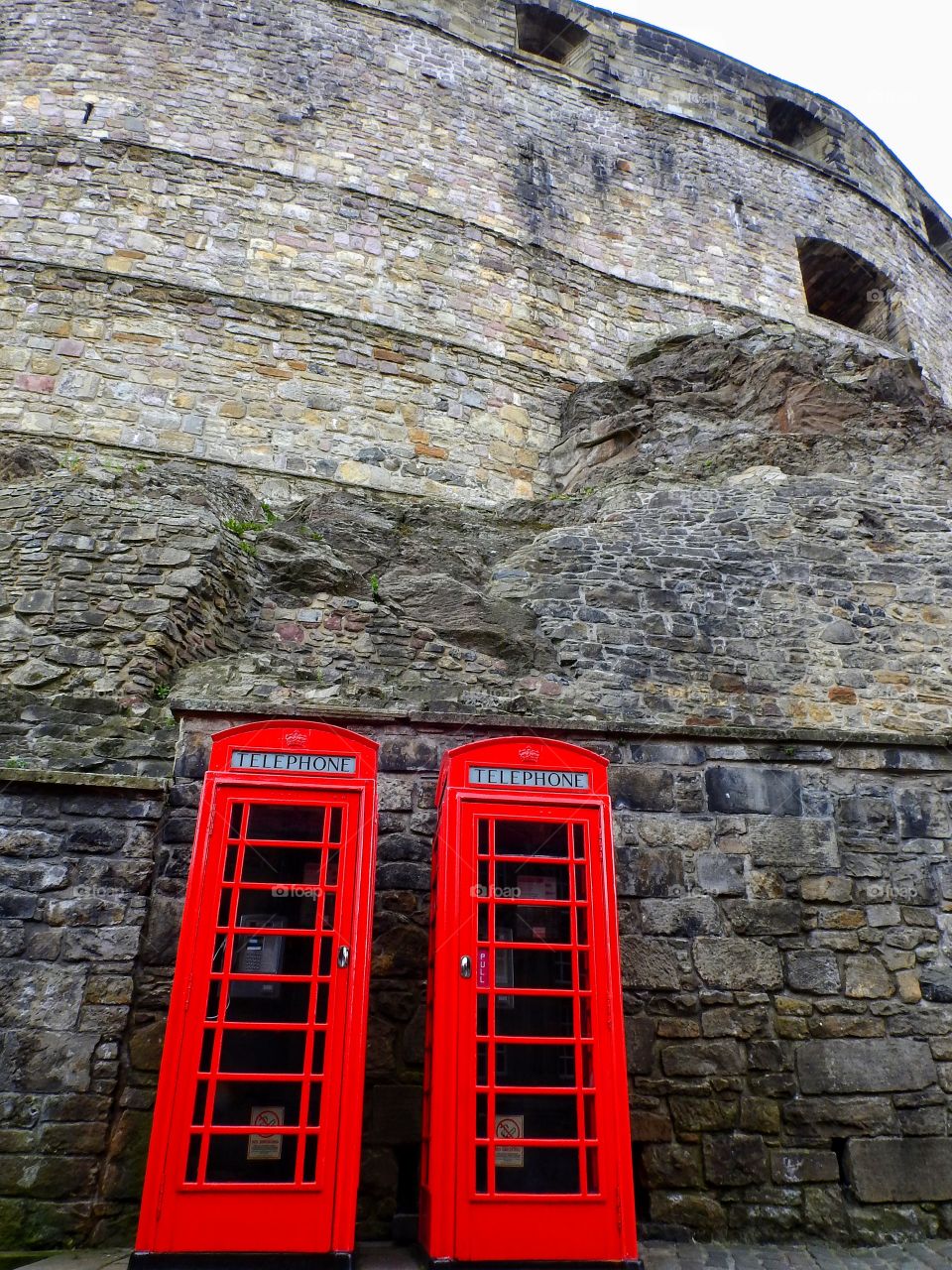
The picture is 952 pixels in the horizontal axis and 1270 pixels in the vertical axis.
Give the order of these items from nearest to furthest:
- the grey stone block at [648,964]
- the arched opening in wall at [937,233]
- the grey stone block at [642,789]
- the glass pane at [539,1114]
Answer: the glass pane at [539,1114] → the grey stone block at [648,964] → the grey stone block at [642,789] → the arched opening in wall at [937,233]

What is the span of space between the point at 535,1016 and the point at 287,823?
129 cm

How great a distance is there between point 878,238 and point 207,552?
52.3ft

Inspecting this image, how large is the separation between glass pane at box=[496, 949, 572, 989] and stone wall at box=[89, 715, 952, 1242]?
2.62 feet

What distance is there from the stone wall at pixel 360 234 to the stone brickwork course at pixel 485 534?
71 millimetres

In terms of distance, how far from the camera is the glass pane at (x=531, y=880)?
3645 mm

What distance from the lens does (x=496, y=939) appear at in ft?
11.7

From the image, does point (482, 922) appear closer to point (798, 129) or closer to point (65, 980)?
point (65, 980)

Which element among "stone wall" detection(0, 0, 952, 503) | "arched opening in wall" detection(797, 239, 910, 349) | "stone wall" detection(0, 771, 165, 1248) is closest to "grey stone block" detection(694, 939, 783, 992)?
"stone wall" detection(0, 771, 165, 1248)

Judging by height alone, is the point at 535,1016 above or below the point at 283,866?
below

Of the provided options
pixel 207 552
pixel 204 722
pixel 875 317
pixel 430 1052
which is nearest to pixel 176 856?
pixel 204 722

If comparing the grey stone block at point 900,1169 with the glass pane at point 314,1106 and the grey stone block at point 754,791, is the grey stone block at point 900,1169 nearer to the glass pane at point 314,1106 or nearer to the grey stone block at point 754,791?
the grey stone block at point 754,791

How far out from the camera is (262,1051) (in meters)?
3.30

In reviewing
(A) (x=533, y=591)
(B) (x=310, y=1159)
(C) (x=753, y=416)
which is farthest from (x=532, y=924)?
(C) (x=753, y=416)

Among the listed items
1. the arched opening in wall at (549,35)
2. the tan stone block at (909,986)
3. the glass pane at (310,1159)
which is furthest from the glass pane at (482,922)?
the arched opening in wall at (549,35)
